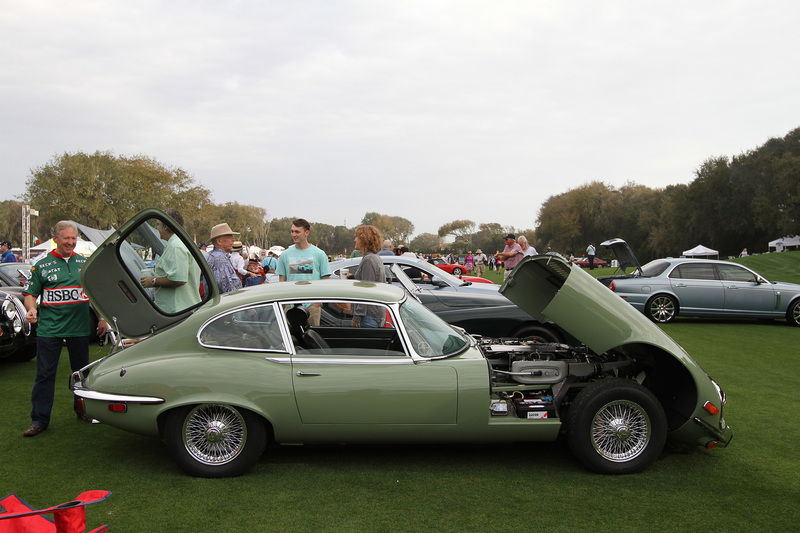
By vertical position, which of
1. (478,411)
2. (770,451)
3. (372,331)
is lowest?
(770,451)

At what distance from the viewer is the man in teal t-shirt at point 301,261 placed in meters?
6.60

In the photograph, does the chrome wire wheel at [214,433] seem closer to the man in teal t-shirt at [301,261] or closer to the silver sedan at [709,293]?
the man in teal t-shirt at [301,261]

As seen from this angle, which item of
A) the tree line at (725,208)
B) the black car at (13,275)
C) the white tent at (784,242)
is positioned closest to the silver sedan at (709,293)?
the black car at (13,275)

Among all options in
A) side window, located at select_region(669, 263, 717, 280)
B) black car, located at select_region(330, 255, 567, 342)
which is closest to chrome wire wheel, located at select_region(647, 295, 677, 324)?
side window, located at select_region(669, 263, 717, 280)

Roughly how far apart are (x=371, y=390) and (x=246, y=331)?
1.05 metres

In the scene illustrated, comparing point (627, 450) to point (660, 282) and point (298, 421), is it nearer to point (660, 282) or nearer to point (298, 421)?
point (298, 421)

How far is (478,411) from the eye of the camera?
4.10 m

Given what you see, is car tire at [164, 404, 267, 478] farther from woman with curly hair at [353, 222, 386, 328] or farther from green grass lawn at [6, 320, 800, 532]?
woman with curly hair at [353, 222, 386, 328]

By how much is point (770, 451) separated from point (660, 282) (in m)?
8.45

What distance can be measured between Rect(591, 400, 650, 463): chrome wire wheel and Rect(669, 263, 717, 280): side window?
31.3 feet

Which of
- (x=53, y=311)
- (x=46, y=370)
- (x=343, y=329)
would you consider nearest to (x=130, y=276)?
(x=53, y=311)

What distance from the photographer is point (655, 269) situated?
1298 centimetres

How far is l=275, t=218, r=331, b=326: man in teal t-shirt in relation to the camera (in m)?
6.60

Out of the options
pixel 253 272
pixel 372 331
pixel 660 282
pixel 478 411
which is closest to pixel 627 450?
pixel 478 411
